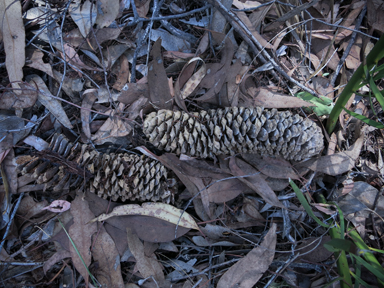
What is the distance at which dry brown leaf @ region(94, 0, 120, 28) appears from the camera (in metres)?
1.19

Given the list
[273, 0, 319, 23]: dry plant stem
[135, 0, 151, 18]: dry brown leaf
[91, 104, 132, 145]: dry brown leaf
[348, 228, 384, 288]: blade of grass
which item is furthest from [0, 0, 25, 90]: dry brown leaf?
[348, 228, 384, 288]: blade of grass

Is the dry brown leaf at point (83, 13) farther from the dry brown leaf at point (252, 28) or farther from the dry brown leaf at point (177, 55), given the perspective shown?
the dry brown leaf at point (252, 28)

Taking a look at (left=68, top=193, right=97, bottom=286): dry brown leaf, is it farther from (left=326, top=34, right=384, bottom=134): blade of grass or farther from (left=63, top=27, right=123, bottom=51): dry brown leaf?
(left=326, top=34, right=384, bottom=134): blade of grass

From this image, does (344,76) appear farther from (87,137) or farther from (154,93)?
(87,137)

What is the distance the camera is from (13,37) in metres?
1.18

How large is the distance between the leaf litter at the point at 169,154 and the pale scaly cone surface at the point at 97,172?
0.8 inches

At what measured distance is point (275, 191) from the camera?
125 cm

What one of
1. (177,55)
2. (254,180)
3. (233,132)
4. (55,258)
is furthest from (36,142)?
(254,180)

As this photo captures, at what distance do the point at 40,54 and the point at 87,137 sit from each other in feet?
1.50

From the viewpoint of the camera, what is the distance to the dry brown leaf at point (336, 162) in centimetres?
121

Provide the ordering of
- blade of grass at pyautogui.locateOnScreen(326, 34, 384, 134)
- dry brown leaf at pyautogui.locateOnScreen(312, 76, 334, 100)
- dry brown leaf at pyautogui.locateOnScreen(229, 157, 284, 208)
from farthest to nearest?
dry brown leaf at pyautogui.locateOnScreen(312, 76, 334, 100) < dry brown leaf at pyautogui.locateOnScreen(229, 157, 284, 208) < blade of grass at pyautogui.locateOnScreen(326, 34, 384, 134)

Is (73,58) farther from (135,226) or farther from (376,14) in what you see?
(376,14)

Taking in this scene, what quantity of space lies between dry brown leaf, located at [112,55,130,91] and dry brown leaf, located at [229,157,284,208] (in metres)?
0.65

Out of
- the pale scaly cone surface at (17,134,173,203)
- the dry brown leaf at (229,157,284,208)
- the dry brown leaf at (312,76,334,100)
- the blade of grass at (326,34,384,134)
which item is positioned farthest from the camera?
the dry brown leaf at (312,76,334,100)
